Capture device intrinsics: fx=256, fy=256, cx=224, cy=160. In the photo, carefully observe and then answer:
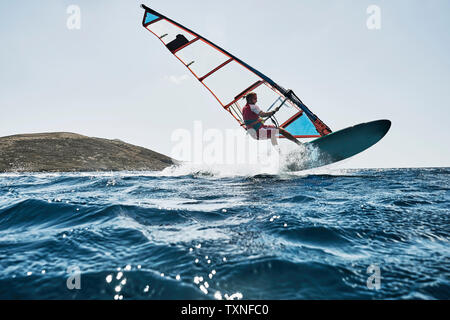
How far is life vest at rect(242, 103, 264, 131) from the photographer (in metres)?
8.95

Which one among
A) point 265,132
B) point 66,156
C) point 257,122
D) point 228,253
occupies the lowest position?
point 228,253

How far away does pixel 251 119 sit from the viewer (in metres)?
8.96

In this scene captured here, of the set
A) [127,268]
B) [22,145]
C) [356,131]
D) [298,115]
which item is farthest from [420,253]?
[22,145]

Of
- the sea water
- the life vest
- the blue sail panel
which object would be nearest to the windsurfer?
the life vest

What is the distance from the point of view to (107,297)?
5.08 feet

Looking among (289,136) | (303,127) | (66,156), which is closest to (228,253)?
(289,136)

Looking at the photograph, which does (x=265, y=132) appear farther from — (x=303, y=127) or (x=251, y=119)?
(x=303, y=127)

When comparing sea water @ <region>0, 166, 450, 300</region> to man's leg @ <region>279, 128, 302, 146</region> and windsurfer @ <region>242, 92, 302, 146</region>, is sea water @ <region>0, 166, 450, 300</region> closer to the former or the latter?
man's leg @ <region>279, 128, 302, 146</region>

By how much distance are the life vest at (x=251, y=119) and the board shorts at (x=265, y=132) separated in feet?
0.40

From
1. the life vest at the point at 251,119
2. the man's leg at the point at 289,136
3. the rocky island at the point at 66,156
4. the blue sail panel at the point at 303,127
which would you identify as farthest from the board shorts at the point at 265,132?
the rocky island at the point at 66,156

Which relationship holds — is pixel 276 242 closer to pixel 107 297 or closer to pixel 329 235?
pixel 329 235

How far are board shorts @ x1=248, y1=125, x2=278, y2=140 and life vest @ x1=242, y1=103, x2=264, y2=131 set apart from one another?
123mm

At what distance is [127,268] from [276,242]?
1.30 m

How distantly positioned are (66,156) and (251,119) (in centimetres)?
5050
